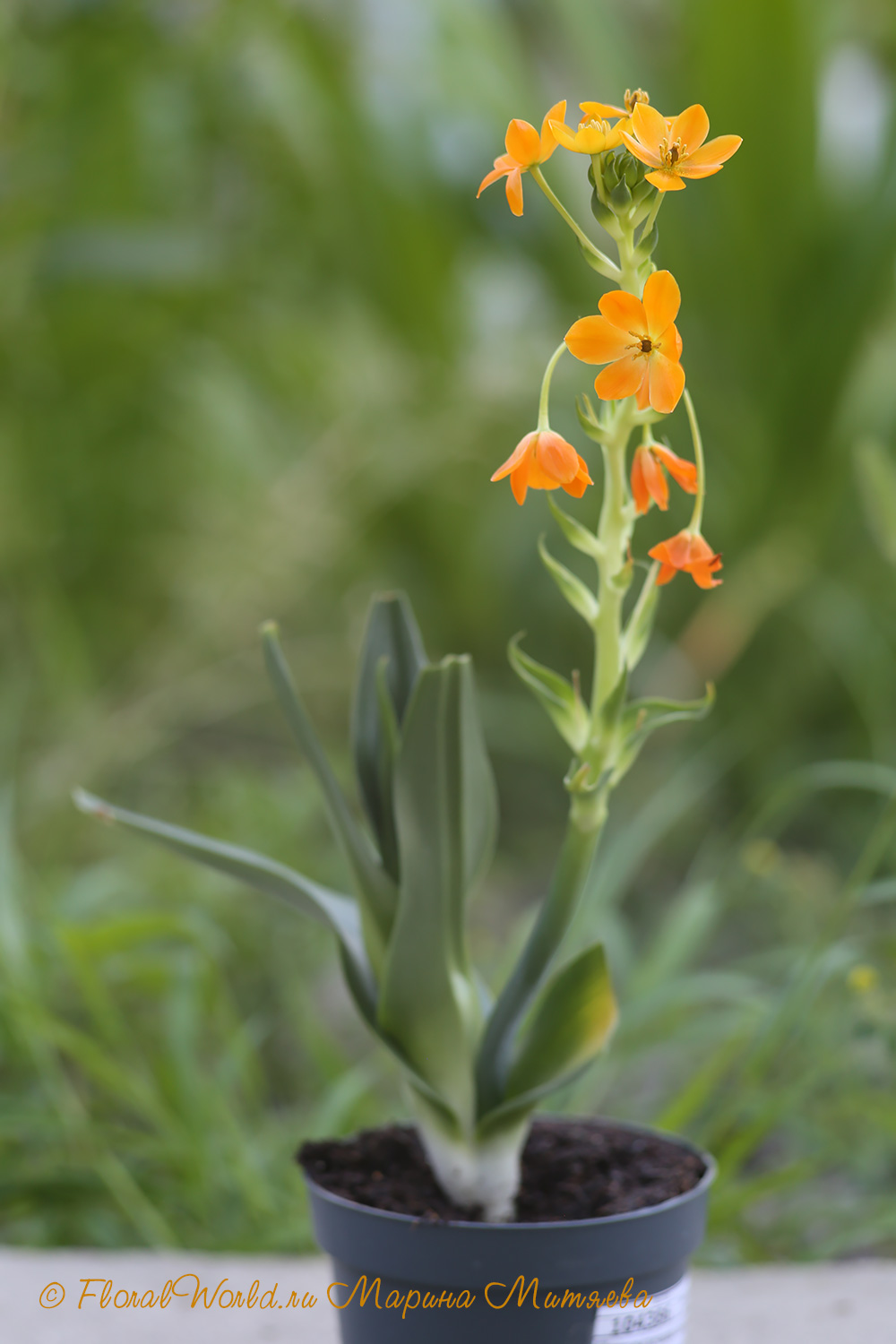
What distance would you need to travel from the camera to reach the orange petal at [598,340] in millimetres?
443

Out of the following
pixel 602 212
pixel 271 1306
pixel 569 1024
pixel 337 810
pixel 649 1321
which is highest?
pixel 602 212

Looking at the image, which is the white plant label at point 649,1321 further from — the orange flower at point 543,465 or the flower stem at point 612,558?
the orange flower at point 543,465

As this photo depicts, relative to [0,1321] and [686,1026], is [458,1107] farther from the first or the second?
[686,1026]

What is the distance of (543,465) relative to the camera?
0.46m

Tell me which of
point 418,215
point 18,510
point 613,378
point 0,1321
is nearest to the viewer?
point 613,378

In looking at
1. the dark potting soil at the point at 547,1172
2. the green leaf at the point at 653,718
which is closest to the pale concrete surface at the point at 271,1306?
the dark potting soil at the point at 547,1172

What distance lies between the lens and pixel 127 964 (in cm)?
109

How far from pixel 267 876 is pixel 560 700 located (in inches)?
6.1

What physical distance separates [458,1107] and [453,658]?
0.22 metres

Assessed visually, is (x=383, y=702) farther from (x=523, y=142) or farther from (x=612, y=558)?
(x=523, y=142)

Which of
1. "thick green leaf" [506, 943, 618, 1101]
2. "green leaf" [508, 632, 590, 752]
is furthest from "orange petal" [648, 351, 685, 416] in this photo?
"thick green leaf" [506, 943, 618, 1101]

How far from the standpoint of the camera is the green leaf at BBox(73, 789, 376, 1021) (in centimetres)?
55

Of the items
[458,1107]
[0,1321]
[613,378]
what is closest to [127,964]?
[0,1321]

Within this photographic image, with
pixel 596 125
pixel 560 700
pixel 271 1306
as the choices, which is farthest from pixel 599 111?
pixel 271 1306
